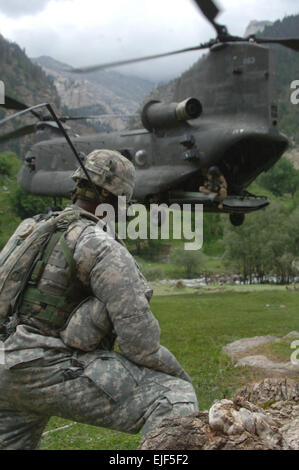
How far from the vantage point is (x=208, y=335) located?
13.1m

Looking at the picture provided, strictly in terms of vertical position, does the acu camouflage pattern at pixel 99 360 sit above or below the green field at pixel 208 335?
above

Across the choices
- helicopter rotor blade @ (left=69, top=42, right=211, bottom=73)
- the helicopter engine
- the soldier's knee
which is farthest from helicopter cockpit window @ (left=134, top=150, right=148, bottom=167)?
the soldier's knee

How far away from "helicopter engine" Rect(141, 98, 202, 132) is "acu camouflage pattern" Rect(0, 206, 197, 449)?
8.89 metres

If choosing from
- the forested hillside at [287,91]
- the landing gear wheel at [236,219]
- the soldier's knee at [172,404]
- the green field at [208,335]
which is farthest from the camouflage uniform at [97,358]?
the forested hillside at [287,91]

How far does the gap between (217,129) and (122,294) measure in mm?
9629

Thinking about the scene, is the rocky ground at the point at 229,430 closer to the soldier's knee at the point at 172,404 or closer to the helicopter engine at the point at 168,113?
the soldier's knee at the point at 172,404

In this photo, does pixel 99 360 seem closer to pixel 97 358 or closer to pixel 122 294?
pixel 97 358

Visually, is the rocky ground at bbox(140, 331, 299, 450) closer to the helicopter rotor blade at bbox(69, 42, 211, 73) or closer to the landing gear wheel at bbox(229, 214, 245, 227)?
the helicopter rotor blade at bbox(69, 42, 211, 73)

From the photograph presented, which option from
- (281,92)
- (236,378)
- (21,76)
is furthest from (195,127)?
(21,76)

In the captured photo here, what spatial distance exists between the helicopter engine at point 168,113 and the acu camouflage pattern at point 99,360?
29.2 feet

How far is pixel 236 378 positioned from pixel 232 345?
9.08 ft

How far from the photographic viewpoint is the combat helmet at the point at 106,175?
3570 mm

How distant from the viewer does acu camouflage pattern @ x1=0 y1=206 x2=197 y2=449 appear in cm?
300

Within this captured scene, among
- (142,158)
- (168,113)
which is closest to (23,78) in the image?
(142,158)
